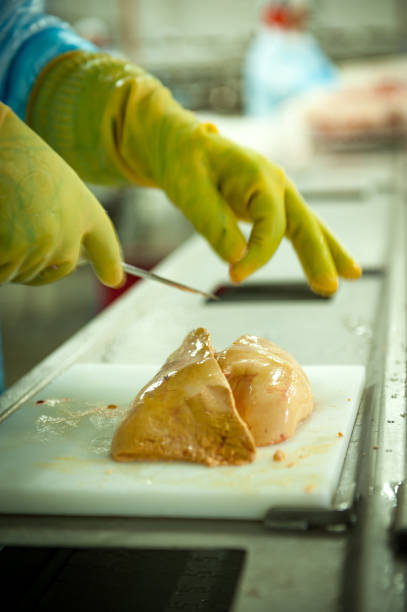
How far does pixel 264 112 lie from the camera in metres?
6.20

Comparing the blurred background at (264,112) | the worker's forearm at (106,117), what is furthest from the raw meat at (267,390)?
the blurred background at (264,112)

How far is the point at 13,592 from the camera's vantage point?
3.39ft

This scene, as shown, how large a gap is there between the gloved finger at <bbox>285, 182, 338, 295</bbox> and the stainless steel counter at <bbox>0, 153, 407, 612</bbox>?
0.21m

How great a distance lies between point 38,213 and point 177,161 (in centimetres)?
44

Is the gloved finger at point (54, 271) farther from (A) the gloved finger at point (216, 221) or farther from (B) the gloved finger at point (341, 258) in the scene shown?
(B) the gloved finger at point (341, 258)

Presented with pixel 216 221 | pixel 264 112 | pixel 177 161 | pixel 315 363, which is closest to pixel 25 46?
pixel 177 161

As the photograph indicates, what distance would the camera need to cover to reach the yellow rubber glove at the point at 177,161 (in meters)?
1.40

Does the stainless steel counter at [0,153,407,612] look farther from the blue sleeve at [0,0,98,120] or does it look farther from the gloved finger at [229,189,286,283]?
the blue sleeve at [0,0,98,120]

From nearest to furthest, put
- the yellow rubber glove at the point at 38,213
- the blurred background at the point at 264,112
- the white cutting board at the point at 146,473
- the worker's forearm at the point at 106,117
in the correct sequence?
the white cutting board at the point at 146,473 → the yellow rubber glove at the point at 38,213 → the worker's forearm at the point at 106,117 → the blurred background at the point at 264,112

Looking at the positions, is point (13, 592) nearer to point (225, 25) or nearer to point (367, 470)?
point (367, 470)

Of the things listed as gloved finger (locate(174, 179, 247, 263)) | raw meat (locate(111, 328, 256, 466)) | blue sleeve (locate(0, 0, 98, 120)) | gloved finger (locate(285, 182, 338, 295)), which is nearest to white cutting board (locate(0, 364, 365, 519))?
raw meat (locate(111, 328, 256, 466))

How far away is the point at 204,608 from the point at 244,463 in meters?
0.20

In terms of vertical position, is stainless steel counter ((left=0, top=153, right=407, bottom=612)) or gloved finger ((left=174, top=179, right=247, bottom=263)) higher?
gloved finger ((left=174, top=179, right=247, bottom=263))

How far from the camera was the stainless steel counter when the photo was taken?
2.62 ft
